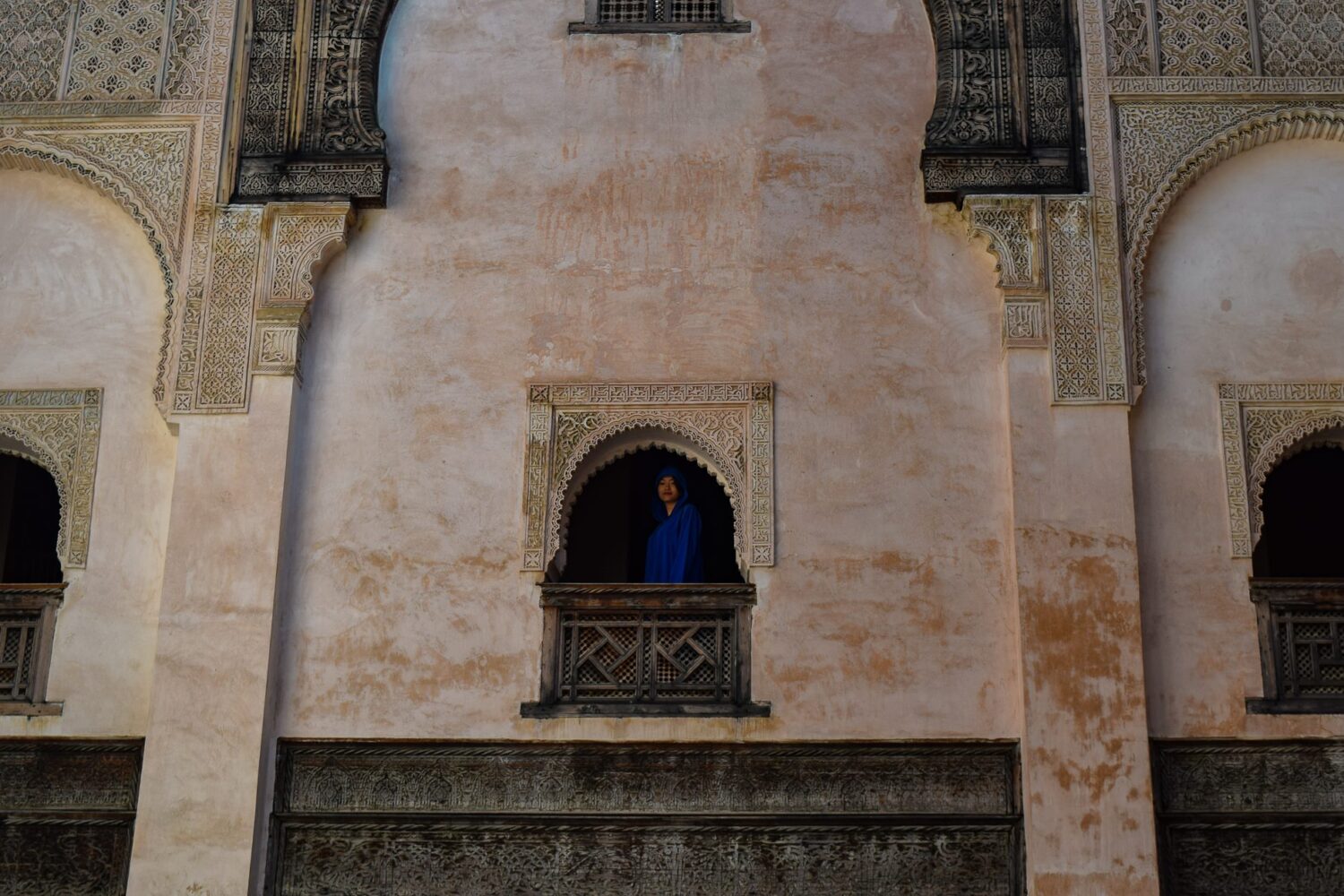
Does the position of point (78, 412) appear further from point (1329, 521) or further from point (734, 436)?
point (1329, 521)

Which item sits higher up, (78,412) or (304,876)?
(78,412)

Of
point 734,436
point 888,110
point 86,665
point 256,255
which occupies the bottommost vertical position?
point 86,665

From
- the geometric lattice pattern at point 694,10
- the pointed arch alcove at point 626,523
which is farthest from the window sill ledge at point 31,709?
the geometric lattice pattern at point 694,10

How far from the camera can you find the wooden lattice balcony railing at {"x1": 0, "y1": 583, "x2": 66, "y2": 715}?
297 inches

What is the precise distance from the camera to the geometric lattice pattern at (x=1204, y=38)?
8.18 meters

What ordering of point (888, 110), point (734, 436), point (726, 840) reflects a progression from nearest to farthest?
point (726, 840) → point (734, 436) → point (888, 110)

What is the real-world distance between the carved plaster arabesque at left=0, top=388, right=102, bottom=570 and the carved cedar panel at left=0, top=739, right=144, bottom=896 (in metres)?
0.85

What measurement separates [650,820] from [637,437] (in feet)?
5.51

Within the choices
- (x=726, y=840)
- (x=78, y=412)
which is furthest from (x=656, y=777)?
(x=78, y=412)

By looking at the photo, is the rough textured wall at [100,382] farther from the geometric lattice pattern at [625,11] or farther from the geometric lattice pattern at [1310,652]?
the geometric lattice pattern at [1310,652]

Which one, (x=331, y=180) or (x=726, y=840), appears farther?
(x=331, y=180)

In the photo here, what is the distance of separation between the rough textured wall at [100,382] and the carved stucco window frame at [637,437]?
1.65m

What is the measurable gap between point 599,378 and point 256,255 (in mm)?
1652

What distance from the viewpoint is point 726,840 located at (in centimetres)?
720
